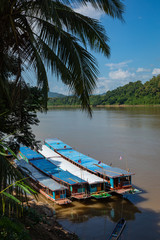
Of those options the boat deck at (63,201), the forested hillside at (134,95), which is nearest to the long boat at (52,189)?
the boat deck at (63,201)

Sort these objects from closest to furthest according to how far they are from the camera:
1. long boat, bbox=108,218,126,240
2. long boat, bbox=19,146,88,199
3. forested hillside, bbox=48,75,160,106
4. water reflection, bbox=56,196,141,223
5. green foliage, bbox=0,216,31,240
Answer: green foliage, bbox=0,216,31,240, long boat, bbox=108,218,126,240, water reflection, bbox=56,196,141,223, long boat, bbox=19,146,88,199, forested hillside, bbox=48,75,160,106

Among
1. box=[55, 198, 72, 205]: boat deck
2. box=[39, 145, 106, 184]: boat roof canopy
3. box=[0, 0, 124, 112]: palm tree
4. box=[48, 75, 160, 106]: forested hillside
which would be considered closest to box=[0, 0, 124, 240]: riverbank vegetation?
box=[0, 0, 124, 112]: palm tree

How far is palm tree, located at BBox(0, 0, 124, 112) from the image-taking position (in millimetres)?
3510

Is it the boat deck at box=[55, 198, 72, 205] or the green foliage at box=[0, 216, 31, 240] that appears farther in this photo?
the boat deck at box=[55, 198, 72, 205]

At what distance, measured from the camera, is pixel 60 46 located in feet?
12.2

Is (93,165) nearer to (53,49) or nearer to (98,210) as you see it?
(98,210)

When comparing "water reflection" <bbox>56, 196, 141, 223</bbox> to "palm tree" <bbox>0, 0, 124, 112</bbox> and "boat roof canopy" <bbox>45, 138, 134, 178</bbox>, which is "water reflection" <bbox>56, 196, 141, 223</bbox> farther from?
"palm tree" <bbox>0, 0, 124, 112</bbox>

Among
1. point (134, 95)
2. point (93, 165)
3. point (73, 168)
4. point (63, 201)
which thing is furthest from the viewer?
point (134, 95)

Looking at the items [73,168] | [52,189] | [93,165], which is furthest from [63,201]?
[93,165]

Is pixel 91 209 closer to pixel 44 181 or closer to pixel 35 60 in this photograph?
pixel 44 181

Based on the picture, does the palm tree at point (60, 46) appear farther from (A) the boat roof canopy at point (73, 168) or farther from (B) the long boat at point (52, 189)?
(A) the boat roof canopy at point (73, 168)

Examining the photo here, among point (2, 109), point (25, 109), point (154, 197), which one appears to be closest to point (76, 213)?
point (154, 197)

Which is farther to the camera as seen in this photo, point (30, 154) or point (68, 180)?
point (30, 154)

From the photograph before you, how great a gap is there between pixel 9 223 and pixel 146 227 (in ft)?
23.6
